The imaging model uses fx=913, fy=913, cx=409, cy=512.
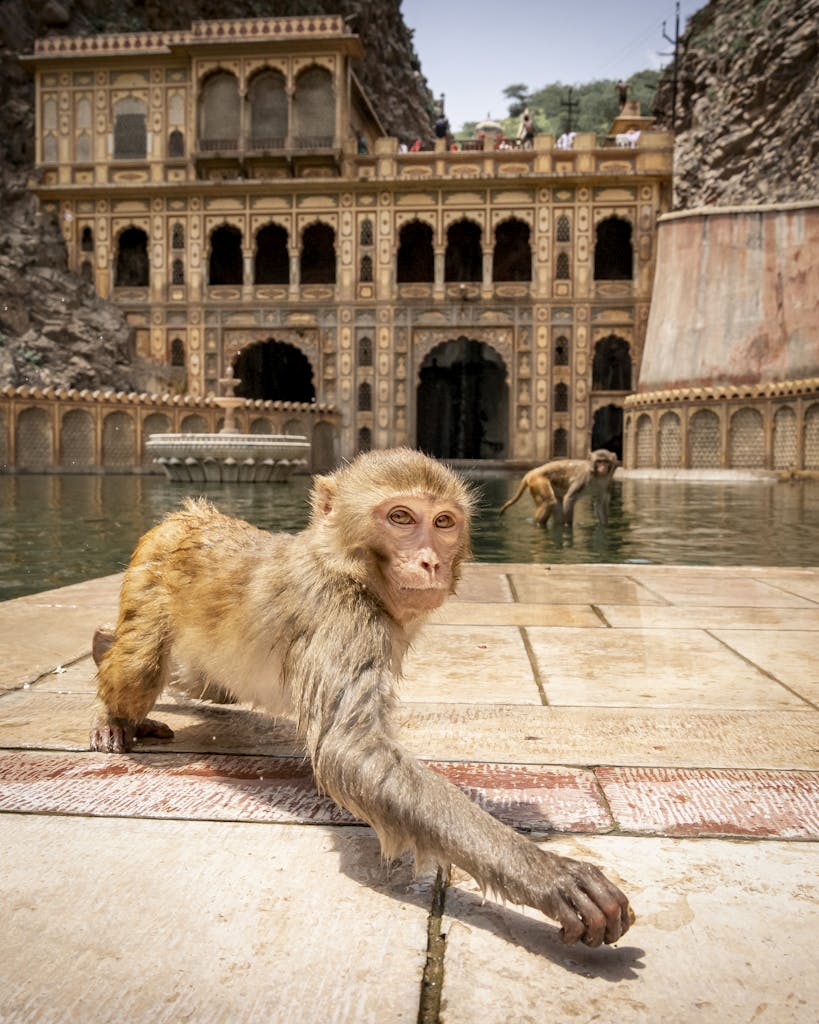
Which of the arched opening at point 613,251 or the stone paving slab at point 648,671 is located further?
the arched opening at point 613,251

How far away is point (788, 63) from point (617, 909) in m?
35.8

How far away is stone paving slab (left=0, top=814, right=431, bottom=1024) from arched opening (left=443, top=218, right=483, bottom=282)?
1390 inches

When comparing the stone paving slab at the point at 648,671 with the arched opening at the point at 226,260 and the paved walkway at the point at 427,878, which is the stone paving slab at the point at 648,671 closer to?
the paved walkway at the point at 427,878

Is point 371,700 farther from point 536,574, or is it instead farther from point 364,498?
point 536,574

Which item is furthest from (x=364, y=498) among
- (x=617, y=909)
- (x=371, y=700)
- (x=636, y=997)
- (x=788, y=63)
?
(x=788, y=63)

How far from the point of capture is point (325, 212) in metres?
32.4

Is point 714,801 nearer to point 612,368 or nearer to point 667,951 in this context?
point 667,951

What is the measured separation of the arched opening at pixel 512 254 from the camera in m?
35.3

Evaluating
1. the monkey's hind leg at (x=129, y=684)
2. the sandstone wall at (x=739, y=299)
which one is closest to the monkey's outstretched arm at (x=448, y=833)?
the monkey's hind leg at (x=129, y=684)

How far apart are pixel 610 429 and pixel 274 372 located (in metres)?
14.2

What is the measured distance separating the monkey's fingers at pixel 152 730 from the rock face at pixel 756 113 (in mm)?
31582

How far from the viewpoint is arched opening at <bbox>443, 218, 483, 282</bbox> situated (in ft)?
117

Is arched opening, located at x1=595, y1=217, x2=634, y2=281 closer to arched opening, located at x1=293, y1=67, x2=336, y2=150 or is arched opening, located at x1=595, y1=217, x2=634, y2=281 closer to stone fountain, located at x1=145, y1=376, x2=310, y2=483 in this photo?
arched opening, located at x1=293, y1=67, x2=336, y2=150

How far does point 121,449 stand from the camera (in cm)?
2761
